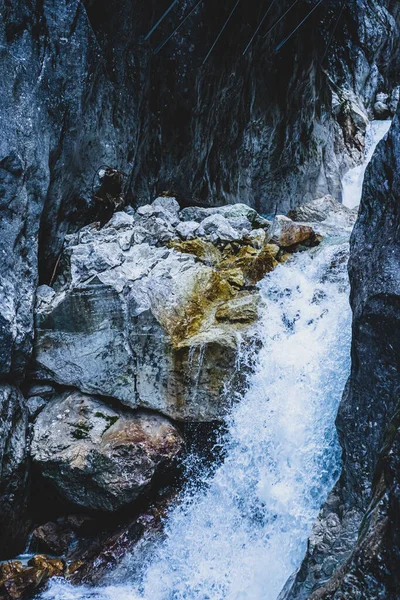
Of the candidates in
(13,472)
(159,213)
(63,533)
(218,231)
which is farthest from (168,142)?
(63,533)

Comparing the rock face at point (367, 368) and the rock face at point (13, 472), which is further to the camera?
the rock face at point (13, 472)

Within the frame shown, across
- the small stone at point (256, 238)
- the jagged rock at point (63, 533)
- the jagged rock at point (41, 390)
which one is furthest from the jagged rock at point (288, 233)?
the jagged rock at point (63, 533)

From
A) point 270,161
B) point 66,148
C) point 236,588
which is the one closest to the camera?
point 236,588

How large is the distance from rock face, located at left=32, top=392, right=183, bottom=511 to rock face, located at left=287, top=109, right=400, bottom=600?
9.07ft

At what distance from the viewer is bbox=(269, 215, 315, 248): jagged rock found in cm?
891

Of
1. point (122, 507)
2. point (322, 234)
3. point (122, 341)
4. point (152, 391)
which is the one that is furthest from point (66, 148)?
point (122, 507)

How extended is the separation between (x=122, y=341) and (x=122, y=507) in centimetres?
219

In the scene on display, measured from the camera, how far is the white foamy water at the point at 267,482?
5.88 m

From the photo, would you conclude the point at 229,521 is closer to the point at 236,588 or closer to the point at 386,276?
the point at 236,588

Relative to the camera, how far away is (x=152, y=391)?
7.30 metres

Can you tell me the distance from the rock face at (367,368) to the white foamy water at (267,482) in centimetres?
125

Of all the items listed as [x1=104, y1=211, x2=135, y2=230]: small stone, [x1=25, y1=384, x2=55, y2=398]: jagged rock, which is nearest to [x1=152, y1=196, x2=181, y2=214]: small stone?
[x1=104, y1=211, x2=135, y2=230]: small stone

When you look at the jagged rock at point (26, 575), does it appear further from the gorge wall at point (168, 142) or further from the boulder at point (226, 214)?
the boulder at point (226, 214)

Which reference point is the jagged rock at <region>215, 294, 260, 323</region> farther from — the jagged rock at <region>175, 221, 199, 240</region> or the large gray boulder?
the jagged rock at <region>175, 221, 199, 240</region>
